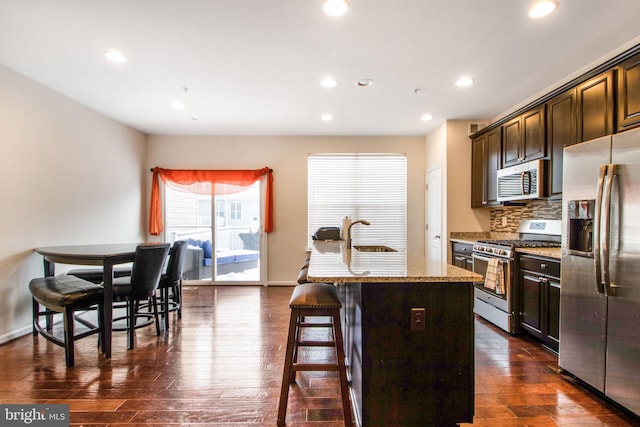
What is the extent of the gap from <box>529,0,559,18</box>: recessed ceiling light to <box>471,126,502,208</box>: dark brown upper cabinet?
1820 millimetres

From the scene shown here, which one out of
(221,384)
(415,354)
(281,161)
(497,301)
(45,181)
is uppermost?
(281,161)

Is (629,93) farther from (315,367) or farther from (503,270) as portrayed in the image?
(315,367)

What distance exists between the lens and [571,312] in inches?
84.4

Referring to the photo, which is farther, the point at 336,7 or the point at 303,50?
the point at 303,50

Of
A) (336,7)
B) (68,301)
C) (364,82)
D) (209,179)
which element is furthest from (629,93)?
(209,179)

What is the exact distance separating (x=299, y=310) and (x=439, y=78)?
2.64m

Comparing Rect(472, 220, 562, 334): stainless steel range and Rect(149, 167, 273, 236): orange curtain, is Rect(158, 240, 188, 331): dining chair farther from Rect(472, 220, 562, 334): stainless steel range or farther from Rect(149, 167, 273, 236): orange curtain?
Rect(472, 220, 562, 334): stainless steel range

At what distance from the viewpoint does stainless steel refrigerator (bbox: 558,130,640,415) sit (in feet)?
5.63

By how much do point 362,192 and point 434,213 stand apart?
1.22 metres

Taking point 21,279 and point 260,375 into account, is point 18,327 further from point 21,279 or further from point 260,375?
point 260,375

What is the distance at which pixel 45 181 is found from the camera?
3.20 m

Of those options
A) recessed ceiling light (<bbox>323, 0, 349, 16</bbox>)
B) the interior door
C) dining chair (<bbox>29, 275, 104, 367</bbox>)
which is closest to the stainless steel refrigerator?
recessed ceiling light (<bbox>323, 0, 349, 16</bbox>)

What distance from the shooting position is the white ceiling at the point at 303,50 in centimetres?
200

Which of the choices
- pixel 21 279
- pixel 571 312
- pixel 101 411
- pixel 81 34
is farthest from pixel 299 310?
pixel 21 279
